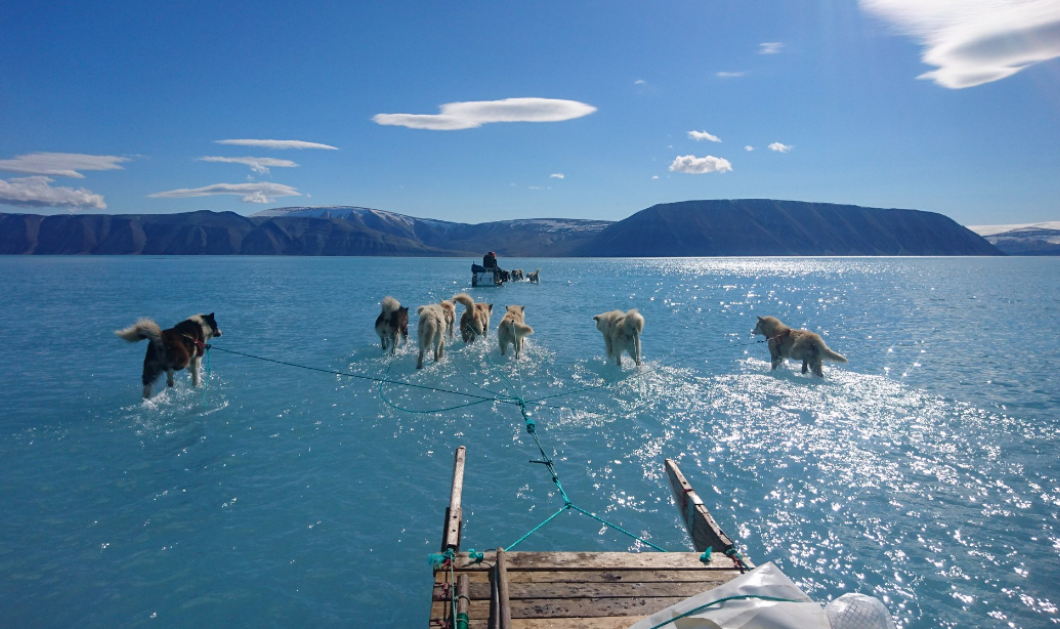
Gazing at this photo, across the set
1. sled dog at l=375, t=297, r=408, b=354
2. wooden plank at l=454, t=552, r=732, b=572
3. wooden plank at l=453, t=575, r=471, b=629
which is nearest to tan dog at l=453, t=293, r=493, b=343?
sled dog at l=375, t=297, r=408, b=354

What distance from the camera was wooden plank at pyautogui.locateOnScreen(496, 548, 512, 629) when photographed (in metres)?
3.65

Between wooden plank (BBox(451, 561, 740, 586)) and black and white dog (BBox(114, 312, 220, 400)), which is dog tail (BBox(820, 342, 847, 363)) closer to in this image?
wooden plank (BBox(451, 561, 740, 586))

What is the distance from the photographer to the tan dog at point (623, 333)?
531 inches

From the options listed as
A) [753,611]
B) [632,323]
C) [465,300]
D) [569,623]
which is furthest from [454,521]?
[465,300]

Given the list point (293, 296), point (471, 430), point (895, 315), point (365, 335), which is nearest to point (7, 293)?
point (293, 296)

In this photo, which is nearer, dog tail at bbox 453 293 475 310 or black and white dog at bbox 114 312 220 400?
black and white dog at bbox 114 312 220 400

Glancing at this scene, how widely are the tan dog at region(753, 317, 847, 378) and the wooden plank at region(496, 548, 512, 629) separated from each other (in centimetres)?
1142

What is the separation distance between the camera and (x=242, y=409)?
1052cm

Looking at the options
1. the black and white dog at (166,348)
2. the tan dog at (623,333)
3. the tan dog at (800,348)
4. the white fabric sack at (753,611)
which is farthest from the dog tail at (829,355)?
the black and white dog at (166,348)

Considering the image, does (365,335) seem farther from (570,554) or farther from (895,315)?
(895,315)

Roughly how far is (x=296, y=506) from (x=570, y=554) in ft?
12.9

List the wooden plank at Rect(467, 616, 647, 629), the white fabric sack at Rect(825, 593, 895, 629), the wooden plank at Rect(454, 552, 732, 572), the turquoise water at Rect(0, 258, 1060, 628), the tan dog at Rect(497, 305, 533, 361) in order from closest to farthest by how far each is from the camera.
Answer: the white fabric sack at Rect(825, 593, 895, 629)
the wooden plank at Rect(467, 616, 647, 629)
the wooden plank at Rect(454, 552, 732, 572)
the turquoise water at Rect(0, 258, 1060, 628)
the tan dog at Rect(497, 305, 533, 361)

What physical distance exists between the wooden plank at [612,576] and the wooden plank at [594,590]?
44mm

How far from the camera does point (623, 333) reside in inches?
545
